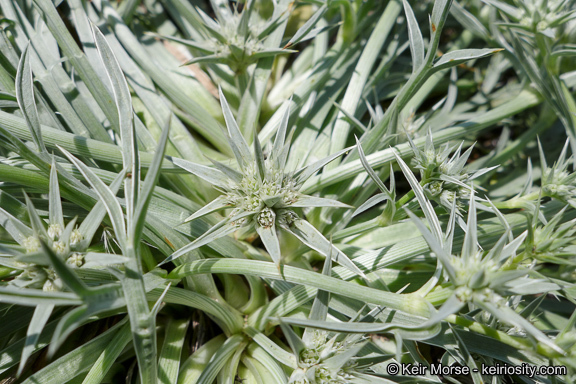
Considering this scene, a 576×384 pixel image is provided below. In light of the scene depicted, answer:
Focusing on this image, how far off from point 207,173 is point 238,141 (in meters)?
0.12

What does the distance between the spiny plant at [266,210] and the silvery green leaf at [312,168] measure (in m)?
0.01

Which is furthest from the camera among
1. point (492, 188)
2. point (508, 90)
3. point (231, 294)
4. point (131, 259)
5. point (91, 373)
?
point (508, 90)

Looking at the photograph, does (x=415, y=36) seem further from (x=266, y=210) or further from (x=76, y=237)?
(x=76, y=237)

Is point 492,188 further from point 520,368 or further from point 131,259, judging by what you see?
point 131,259

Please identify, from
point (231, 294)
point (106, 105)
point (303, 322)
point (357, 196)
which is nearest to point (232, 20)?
point (106, 105)

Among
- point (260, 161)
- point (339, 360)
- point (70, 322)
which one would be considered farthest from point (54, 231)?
point (339, 360)

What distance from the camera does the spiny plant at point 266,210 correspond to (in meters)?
0.92

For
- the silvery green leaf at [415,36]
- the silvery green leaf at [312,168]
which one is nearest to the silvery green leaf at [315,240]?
the silvery green leaf at [312,168]

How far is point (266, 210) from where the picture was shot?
1.05m

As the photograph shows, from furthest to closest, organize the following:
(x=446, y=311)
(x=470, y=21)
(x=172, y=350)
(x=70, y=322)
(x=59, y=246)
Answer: (x=470, y=21) < (x=172, y=350) < (x=59, y=246) < (x=446, y=311) < (x=70, y=322)

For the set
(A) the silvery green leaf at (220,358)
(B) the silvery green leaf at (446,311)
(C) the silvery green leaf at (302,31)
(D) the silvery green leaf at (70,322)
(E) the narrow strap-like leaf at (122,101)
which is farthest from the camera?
(C) the silvery green leaf at (302,31)

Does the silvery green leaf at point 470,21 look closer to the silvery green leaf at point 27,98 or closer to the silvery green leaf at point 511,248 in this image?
the silvery green leaf at point 511,248

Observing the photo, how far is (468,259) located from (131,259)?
2.43 ft

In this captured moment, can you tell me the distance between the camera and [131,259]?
Answer: 854mm
